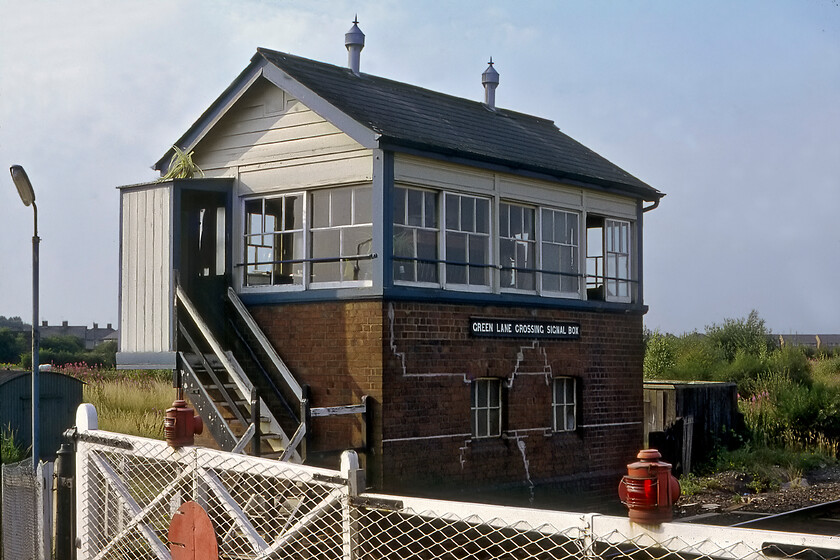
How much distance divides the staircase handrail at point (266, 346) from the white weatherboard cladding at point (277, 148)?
1.58 metres

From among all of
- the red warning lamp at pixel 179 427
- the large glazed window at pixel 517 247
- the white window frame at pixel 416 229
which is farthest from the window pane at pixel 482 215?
the red warning lamp at pixel 179 427

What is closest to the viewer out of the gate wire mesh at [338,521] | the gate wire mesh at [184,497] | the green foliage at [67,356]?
the gate wire mesh at [338,521]

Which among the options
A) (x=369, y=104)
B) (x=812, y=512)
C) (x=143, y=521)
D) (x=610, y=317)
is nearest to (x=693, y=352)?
(x=610, y=317)

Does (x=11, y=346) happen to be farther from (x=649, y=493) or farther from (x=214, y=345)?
(x=649, y=493)

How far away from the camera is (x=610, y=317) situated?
16453 millimetres

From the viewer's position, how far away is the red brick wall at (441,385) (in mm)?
12594

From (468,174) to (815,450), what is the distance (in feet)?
37.8

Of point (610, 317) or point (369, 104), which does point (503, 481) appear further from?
point (369, 104)

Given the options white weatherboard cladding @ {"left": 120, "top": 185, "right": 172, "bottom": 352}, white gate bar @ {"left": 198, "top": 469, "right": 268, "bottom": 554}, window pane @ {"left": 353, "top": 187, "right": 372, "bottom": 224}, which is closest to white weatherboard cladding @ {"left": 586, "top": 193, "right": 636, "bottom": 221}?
window pane @ {"left": 353, "top": 187, "right": 372, "bottom": 224}

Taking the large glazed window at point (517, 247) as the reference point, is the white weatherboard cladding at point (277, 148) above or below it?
above

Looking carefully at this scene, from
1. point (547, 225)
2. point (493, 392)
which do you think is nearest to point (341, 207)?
point (493, 392)

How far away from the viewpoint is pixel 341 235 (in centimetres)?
1328

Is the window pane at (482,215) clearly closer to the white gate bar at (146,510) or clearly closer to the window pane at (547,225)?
the window pane at (547,225)

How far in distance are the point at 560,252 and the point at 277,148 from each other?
4.74m
